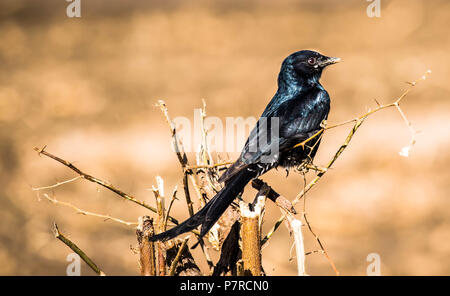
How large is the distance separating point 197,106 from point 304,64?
378 centimetres

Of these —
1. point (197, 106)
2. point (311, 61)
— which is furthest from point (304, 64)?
point (197, 106)

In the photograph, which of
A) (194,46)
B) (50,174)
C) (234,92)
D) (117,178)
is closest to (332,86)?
(234,92)

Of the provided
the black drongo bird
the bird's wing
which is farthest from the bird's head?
the bird's wing

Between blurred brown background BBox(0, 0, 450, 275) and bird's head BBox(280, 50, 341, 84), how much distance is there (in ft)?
5.52

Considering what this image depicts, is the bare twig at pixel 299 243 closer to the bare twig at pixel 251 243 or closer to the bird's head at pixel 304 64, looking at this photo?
the bare twig at pixel 251 243

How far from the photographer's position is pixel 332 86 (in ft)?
28.5

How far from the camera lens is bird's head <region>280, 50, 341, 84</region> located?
4.58 metres

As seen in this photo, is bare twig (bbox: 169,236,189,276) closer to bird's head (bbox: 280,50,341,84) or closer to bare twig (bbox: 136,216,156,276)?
bare twig (bbox: 136,216,156,276)

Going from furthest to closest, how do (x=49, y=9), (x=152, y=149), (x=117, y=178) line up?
(x=49, y=9) → (x=152, y=149) → (x=117, y=178)

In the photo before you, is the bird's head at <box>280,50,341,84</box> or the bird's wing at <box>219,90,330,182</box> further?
the bird's head at <box>280,50,341,84</box>

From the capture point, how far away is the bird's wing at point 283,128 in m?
3.84

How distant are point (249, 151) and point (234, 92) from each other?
16.1 feet

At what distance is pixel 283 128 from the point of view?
413 centimetres
